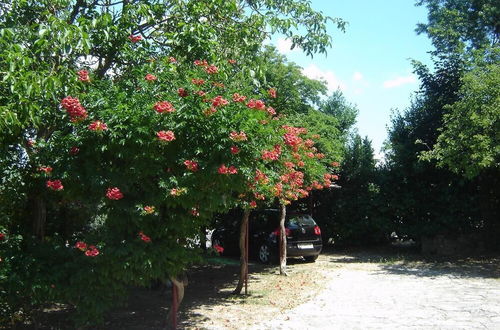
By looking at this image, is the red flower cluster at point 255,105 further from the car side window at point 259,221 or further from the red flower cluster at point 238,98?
the car side window at point 259,221

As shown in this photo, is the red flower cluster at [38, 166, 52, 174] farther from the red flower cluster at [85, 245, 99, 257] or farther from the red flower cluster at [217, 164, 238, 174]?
the red flower cluster at [217, 164, 238, 174]

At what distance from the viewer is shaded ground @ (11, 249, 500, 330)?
6.80 meters

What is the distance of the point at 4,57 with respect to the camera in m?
4.73

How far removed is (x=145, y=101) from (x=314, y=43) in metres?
4.16

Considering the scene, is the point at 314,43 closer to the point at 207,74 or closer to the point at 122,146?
the point at 207,74

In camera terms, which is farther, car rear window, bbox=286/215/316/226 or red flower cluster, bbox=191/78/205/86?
car rear window, bbox=286/215/316/226

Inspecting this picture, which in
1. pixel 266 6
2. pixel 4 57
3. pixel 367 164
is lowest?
pixel 4 57

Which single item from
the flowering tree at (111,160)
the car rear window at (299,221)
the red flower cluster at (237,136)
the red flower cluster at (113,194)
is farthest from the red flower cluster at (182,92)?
the car rear window at (299,221)

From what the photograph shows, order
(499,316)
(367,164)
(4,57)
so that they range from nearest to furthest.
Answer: (4,57) → (499,316) → (367,164)

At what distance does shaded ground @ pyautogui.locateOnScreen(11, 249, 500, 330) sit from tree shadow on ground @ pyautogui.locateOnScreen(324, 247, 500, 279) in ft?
0.08

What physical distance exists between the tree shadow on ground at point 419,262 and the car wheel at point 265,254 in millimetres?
2156

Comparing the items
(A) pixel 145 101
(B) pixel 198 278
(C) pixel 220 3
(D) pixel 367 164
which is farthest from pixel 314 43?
(D) pixel 367 164

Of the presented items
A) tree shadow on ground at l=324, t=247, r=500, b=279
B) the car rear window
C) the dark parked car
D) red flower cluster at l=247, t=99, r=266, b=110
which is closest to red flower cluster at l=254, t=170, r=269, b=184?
red flower cluster at l=247, t=99, r=266, b=110

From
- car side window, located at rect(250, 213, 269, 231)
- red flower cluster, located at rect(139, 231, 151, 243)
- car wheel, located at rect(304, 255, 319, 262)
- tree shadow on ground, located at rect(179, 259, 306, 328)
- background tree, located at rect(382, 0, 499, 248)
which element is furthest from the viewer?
background tree, located at rect(382, 0, 499, 248)
